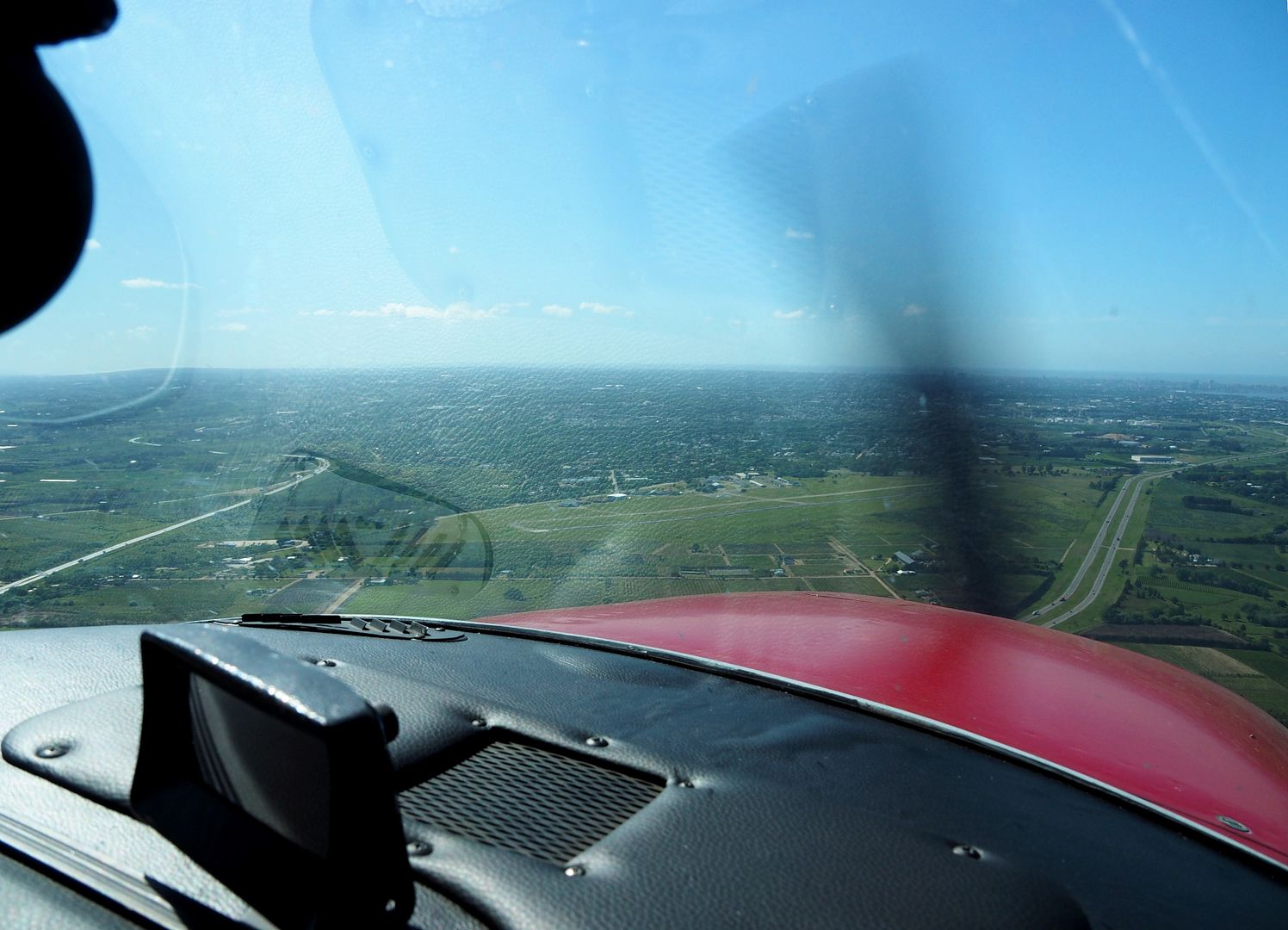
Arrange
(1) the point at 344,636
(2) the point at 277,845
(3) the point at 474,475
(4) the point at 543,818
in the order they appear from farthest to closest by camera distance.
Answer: (3) the point at 474,475 < (1) the point at 344,636 < (4) the point at 543,818 < (2) the point at 277,845

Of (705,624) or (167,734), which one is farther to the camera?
(705,624)

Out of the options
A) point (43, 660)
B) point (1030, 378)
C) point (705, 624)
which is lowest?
point (705, 624)

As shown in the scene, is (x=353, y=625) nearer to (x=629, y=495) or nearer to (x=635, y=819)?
(x=635, y=819)


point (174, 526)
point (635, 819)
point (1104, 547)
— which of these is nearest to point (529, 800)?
point (635, 819)

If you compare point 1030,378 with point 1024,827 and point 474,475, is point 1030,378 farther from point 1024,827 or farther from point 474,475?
point 1024,827

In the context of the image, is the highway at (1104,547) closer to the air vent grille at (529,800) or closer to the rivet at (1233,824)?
the rivet at (1233,824)

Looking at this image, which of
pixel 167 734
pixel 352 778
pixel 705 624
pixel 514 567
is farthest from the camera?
pixel 514 567

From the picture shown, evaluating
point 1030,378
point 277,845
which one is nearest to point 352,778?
point 277,845

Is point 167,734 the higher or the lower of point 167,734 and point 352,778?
the lower

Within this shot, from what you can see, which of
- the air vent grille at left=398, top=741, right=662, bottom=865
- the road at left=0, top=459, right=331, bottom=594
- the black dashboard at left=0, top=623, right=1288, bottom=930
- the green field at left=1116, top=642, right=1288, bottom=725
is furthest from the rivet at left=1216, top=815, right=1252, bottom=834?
the road at left=0, top=459, right=331, bottom=594
